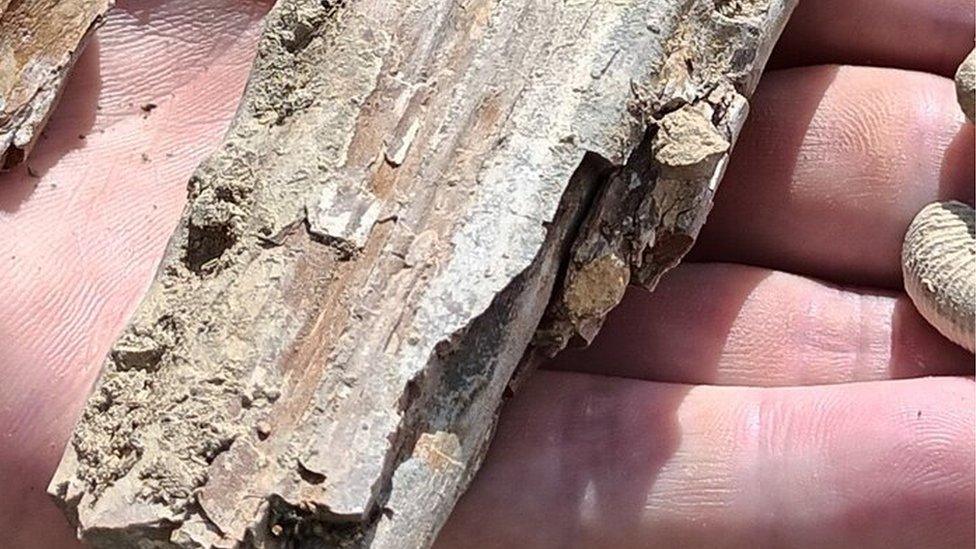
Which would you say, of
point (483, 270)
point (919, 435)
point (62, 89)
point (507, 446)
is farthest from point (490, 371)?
point (62, 89)

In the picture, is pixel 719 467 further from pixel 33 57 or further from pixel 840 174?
pixel 33 57

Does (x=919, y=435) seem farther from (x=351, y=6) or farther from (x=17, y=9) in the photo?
(x=17, y=9)

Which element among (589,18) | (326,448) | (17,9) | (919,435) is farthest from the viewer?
(17,9)

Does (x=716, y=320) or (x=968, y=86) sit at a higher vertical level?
(x=968, y=86)

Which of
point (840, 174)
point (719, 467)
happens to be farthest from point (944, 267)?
point (719, 467)

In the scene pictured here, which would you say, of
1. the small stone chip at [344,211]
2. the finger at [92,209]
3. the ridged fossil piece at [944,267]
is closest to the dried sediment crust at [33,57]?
the finger at [92,209]

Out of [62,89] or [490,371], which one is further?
[62,89]
